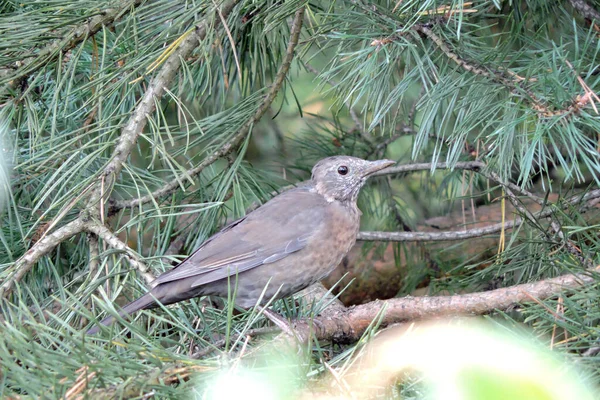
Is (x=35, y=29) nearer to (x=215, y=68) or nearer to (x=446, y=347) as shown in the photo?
(x=215, y=68)

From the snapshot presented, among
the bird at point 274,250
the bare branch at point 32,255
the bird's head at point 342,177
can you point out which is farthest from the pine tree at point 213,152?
the bird's head at point 342,177

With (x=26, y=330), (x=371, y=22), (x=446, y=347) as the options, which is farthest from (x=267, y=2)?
(x=446, y=347)

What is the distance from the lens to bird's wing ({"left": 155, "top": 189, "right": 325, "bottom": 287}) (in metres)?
2.66

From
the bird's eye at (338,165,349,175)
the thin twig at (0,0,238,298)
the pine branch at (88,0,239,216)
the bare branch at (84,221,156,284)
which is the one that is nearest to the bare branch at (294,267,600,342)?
the bare branch at (84,221,156,284)

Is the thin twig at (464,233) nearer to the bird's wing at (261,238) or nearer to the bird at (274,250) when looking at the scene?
the bird at (274,250)

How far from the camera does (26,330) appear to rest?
131 centimetres

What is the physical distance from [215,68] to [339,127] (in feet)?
3.38

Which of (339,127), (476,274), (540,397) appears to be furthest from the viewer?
(339,127)

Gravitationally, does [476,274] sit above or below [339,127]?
below

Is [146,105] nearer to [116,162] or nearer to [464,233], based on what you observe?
[116,162]

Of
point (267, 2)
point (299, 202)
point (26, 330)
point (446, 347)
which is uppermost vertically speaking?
point (267, 2)

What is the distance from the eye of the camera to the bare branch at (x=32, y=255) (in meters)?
1.92

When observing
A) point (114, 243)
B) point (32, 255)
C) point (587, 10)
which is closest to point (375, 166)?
point (587, 10)

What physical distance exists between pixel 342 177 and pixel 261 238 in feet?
1.96
